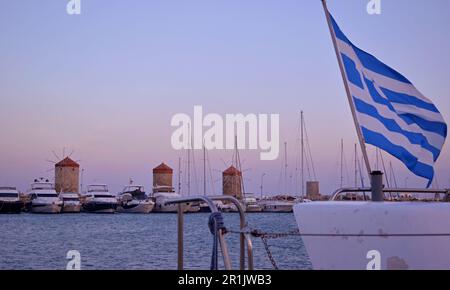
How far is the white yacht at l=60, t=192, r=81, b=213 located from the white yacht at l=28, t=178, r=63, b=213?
126 cm

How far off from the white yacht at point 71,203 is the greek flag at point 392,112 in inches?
4603

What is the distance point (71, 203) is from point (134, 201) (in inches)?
573

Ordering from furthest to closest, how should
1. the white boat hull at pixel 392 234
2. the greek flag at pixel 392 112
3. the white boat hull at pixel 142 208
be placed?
the white boat hull at pixel 142 208 < the greek flag at pixel 392 112 < the white boat hull at pixel 392 234

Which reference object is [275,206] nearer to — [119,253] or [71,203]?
[71,203]

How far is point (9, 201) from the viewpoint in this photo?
11725 centimetres

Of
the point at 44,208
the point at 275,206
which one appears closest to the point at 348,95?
the point at 44,208

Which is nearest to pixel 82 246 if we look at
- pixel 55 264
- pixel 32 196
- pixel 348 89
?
pixel 55 264

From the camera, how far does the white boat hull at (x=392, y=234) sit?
5.39m

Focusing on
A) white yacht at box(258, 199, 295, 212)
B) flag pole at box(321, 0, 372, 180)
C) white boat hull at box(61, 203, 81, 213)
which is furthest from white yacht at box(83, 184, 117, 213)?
flag pole at box(321, 0, 372, 180)

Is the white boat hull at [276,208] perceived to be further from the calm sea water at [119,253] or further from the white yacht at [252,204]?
the calm sea water at [119,253]

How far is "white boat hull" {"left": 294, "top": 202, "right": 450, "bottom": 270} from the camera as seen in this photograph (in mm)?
5391

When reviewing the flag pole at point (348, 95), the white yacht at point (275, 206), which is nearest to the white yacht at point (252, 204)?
the white yacht at point (275, 206)

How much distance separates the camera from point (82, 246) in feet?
177

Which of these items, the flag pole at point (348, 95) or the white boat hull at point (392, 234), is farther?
the flag pole at point (348, 95)
